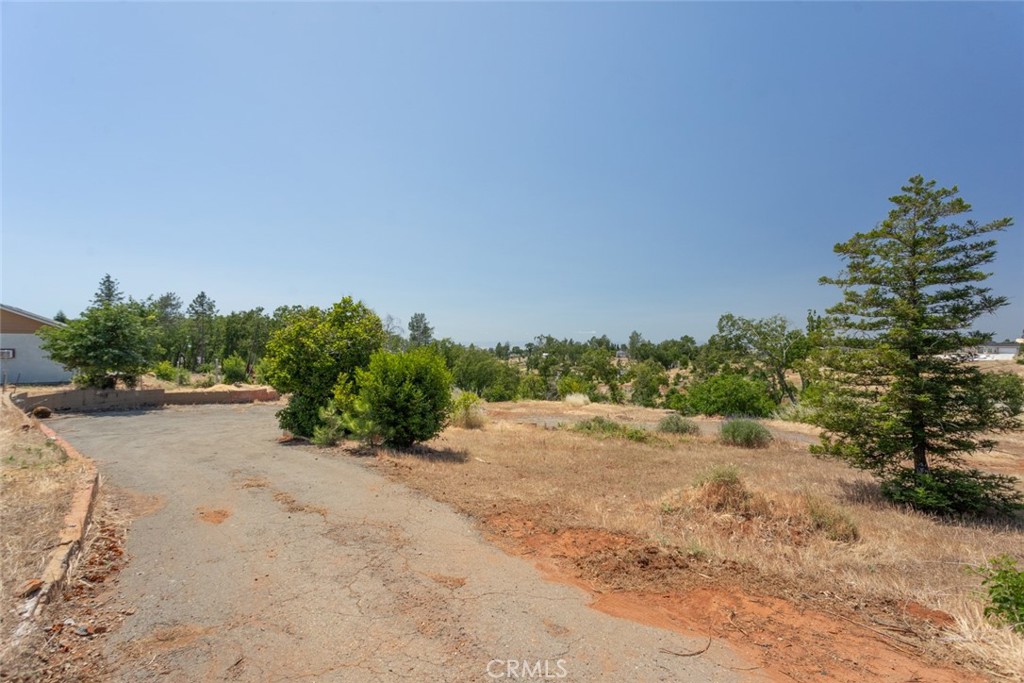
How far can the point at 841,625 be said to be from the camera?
3730mm

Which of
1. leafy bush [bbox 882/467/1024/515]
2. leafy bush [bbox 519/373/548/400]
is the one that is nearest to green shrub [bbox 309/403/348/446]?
leafy bush [bbox 882/467/1024/515]

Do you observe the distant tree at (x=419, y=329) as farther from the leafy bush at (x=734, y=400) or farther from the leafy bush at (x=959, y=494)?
the leafy bush at (x=959, y=494)

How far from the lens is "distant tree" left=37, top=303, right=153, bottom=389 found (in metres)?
21.0

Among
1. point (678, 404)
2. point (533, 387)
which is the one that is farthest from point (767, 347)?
point (533, 387)

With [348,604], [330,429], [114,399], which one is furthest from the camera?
[114,399]

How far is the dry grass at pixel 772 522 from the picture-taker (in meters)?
4.28

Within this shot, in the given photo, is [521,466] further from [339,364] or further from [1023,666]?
[1023,666]

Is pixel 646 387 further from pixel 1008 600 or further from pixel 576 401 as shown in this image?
pixel 1008 600

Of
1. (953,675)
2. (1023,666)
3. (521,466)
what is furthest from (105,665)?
(521,466)

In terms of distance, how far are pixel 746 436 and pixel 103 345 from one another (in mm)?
26861

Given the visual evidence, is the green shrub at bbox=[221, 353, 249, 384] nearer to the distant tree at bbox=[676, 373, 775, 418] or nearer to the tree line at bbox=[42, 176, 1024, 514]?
the tree line at bbox=[42, 176, 1024, 514]

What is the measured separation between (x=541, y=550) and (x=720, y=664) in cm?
238

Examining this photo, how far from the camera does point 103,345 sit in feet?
70.6

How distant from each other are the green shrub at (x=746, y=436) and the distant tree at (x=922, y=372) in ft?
22.7
